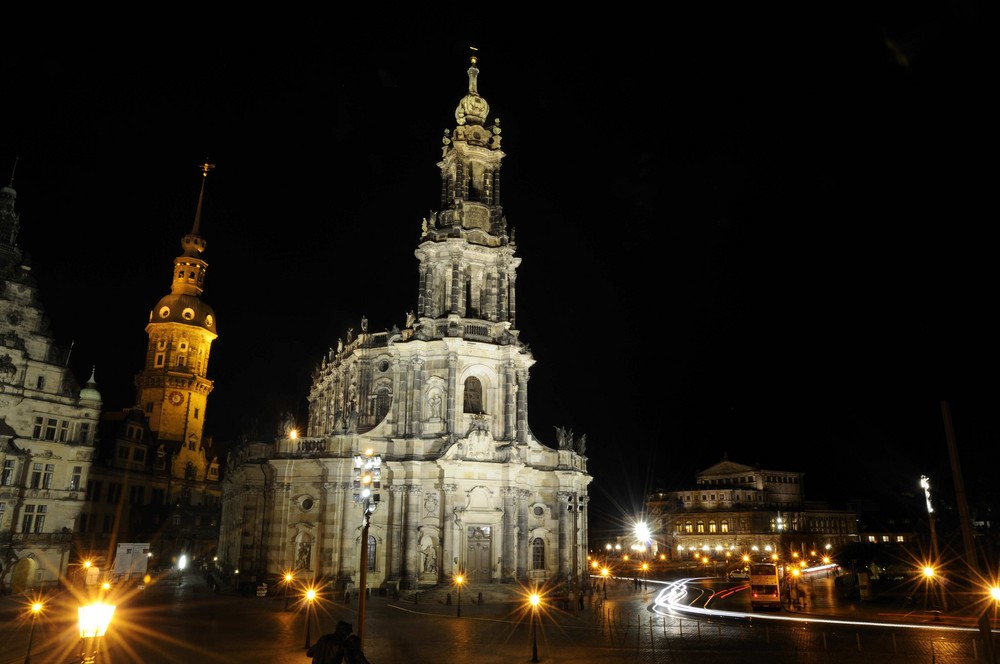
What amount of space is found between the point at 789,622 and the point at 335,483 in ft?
95.8

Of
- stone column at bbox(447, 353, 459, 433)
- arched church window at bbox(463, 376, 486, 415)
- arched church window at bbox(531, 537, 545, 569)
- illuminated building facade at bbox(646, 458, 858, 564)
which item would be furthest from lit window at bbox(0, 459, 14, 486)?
illuminated building facade at bbox(646, 458, 858, 564)

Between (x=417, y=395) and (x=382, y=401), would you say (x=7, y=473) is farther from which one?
(x=417, y=395)

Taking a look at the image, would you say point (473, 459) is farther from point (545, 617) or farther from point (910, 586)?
point (910, 586)

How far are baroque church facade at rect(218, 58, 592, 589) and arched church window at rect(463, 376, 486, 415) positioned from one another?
0.11m

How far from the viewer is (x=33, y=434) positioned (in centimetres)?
4675

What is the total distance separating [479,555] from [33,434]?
103 ft

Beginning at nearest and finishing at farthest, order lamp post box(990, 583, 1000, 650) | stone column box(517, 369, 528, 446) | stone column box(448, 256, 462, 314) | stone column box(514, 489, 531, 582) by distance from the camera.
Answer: lamp post box(990, 583, 1000, 650) → stone column box(514, 489, 531, 582) → stone column box(517, 369, 528, 446) → stone column box(448, 256, 462, 314)

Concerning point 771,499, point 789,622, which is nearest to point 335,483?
point 789,622

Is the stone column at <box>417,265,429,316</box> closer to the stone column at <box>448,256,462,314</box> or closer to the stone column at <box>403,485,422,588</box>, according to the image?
the stone column at <box>448,256,462,314</box>

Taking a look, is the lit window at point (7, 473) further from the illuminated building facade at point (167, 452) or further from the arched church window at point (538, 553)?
the arched church window at point (538, 553)

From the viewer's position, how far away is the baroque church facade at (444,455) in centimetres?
4681

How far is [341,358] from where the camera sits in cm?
5922

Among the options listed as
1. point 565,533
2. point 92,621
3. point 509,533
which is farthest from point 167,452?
point 92,621

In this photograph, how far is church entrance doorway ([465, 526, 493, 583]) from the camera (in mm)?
47281
